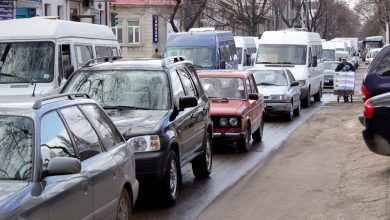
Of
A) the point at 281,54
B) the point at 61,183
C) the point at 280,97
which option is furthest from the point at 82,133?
the point at 281,54

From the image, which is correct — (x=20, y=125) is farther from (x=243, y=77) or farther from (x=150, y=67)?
(x=243, y=77)

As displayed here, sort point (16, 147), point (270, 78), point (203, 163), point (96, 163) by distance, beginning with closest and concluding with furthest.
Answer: point (16, 147)
point (96, 163)
point (203, 163)
point (270, 78)

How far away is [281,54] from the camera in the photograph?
26.9 metres

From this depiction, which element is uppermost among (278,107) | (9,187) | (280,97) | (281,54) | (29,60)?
(29,60)

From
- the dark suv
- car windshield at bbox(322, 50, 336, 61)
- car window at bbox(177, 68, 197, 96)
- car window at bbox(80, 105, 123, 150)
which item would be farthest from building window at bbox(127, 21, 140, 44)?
car window at bbox(80, 105, 123, 150)

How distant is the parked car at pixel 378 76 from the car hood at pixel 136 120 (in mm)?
5437

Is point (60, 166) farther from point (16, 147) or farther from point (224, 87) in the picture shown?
point (224, 87)

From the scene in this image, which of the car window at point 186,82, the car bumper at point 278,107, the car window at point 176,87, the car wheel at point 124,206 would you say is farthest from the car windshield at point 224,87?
the car wheel at point 124,206

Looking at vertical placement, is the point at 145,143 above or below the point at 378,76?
below

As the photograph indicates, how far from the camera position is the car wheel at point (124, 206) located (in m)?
7.00

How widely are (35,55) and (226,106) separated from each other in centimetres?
383

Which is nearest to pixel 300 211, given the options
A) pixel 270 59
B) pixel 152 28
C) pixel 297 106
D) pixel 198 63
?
pixel 297 106

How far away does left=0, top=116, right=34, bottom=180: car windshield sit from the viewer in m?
5.38

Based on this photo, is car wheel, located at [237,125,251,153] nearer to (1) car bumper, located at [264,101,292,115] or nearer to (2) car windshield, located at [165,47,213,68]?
(1) car bumper, located at [264,101,292,115]
